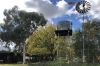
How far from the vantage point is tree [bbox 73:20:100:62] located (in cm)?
3509

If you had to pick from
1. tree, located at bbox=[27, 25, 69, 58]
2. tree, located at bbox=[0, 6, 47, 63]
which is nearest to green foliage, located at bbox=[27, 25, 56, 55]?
tree, located at bbox=[27, 25, 69, 58]

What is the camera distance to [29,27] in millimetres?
38250

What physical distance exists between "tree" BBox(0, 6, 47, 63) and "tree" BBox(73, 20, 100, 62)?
7415 millimetres

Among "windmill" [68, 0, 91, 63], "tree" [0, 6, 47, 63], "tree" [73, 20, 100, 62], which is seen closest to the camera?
"windmill" [68, 0, 91, 63]

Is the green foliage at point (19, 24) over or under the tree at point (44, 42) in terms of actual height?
over

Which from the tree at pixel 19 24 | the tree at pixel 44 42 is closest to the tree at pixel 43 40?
the tree at pixel 44 42

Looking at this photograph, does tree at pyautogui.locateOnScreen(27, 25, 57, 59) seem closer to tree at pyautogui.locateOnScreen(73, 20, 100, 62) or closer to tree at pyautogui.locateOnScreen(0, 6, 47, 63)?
tree at pyautogui.locateOnScreen(0, 6, 47, 63)

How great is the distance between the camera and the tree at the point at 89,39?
35.1 m

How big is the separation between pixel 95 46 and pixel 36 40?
1196 centimetres

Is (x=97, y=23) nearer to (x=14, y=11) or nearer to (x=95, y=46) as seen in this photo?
(x=95, y=46)

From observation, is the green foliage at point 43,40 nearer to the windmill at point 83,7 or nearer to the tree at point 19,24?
the tree at point 19,24

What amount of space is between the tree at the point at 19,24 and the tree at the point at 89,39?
24.3 ft

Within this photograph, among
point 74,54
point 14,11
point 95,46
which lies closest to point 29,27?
point 14,11

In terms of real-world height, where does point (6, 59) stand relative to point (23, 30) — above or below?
below
